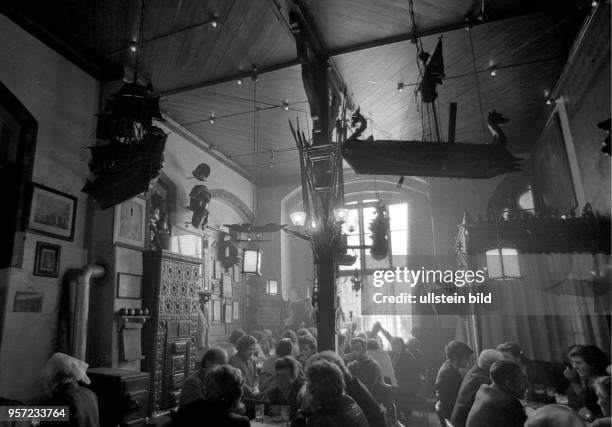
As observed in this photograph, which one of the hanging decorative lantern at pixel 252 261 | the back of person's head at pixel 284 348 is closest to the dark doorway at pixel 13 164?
the back of person's head at pixel 284 348

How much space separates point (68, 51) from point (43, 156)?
1.63m

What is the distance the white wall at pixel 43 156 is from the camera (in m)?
4.76

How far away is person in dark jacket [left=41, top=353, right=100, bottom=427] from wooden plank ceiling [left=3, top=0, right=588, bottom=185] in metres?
4.26

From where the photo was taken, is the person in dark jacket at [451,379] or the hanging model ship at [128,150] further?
the person in dark jacket at [451,379]

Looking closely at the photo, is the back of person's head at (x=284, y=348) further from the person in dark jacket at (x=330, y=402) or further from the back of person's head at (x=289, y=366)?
the person in dark jacket at (x=330, y=402)

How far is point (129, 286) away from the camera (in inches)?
241

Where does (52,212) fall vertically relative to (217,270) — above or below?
above

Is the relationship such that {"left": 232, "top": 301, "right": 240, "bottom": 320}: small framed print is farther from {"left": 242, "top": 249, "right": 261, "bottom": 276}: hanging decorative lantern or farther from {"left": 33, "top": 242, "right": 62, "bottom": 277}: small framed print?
{"left": 33, "top": 242, "right": 62, "bottom": 277}: small framed print

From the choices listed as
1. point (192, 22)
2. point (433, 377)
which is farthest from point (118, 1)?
point (433, 377)

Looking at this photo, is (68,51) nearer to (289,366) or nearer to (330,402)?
(289,366)

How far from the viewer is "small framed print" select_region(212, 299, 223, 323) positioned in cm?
895

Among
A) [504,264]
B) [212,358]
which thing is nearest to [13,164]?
[212,358]

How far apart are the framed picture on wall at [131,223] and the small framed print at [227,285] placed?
3271 mm

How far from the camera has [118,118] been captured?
3.97 m
